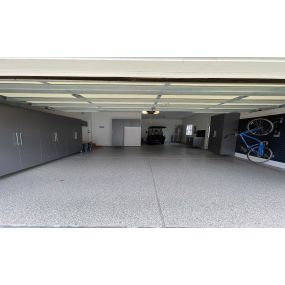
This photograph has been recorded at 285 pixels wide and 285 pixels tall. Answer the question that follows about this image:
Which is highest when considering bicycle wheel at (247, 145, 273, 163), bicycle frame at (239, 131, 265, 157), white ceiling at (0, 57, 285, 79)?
white ceiling at (0, 57, 285, 79)

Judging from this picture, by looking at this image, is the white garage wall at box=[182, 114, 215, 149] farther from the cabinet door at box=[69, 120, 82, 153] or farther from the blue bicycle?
the cabinet door at box=[69, 120, 82, 153]

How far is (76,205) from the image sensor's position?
229cm

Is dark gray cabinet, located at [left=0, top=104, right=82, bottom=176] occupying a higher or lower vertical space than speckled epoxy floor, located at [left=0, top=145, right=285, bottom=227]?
higher

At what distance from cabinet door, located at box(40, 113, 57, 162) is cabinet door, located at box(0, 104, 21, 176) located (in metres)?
0.93

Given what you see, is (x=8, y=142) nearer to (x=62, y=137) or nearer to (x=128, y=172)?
(x=62, y=137)

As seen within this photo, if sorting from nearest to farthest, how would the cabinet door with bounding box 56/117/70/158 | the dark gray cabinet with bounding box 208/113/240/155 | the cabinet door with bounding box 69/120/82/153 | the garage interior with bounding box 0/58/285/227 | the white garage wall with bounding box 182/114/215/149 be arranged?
the garage interior with bounding box 0/58/285/227 → the cabinet door with bounding box 56/117/70/158 → the cabinet door with bounding box 69/120/82/153 → the dark gray cabinet with bounding box 208/113/240/155 → the white garage wall with bounding box 182/114/215/149

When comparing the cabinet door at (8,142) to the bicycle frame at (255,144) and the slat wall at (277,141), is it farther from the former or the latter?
the slat wall at (277,141)

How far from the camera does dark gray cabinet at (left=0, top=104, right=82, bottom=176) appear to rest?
3.47 meters

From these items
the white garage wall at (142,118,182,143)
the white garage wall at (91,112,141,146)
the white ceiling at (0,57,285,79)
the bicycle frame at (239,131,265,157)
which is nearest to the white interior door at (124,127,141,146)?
the white garage wall at (91,112,141,146)
